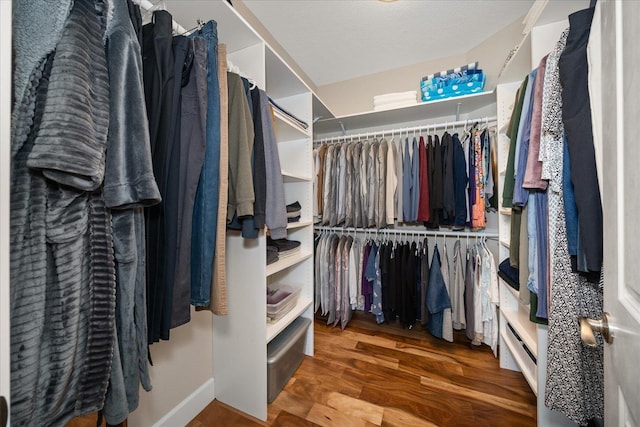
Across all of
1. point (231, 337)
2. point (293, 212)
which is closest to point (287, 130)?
point (293, 212)

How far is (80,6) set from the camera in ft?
1.59

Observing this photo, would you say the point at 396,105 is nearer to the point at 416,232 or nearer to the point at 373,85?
the point at 373,85

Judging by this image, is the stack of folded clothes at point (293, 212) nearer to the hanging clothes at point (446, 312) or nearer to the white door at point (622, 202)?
the hanging clothes at point (446, 312)

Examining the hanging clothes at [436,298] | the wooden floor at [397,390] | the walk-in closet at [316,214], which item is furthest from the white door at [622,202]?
the hanging clothes at [436,298]

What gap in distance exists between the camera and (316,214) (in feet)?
7.66

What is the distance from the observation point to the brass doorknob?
475mm

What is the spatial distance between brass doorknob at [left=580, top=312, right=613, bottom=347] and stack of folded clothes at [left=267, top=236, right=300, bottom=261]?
131cm

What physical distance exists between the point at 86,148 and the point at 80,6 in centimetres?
32

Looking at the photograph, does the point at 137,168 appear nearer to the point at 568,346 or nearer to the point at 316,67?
the point at 568,346

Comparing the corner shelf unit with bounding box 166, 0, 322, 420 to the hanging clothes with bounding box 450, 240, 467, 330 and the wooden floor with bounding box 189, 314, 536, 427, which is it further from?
the hanging clothes with bounding box 450, 240, 467, 330

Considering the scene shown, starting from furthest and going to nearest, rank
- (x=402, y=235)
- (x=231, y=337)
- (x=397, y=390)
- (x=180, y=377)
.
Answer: (x=402, y=235) → (x=397, y=390) → (x=231, y=337) → (x=180, y=377)

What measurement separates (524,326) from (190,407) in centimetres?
197

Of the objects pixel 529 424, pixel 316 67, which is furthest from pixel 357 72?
pixel 529 424

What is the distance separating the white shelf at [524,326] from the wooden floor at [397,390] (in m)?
0.40
